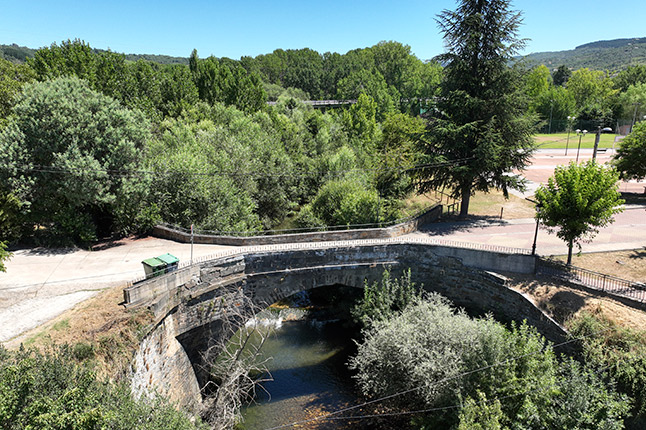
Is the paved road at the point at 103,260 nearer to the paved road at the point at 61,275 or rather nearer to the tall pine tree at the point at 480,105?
the paved road at the point at 61,275

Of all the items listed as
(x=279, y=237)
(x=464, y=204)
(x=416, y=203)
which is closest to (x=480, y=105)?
(x=464, y=204)

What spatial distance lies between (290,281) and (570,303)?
12.6m

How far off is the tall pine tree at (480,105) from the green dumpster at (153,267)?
17684mm

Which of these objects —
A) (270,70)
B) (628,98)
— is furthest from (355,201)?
(270,70)

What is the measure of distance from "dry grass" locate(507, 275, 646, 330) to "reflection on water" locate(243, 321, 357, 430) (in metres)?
9.80

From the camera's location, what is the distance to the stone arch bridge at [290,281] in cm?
1622

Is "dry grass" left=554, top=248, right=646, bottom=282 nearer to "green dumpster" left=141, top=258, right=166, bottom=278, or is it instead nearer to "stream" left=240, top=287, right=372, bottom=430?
"stream" left=240, top=287, right=372, bottom=430

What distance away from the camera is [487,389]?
48.4 ft

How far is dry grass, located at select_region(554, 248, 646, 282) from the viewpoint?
19.1m

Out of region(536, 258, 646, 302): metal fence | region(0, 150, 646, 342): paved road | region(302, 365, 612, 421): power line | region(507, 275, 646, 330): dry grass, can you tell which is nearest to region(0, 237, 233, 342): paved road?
region(0, 150, 646, 342): paved road

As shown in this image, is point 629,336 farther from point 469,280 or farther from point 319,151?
point 319,151

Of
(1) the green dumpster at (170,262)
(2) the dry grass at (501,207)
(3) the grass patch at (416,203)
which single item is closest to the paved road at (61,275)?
(1) the green dumpster at (170,262)

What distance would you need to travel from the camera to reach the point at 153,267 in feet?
53.2

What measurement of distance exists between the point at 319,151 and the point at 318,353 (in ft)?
85.9
